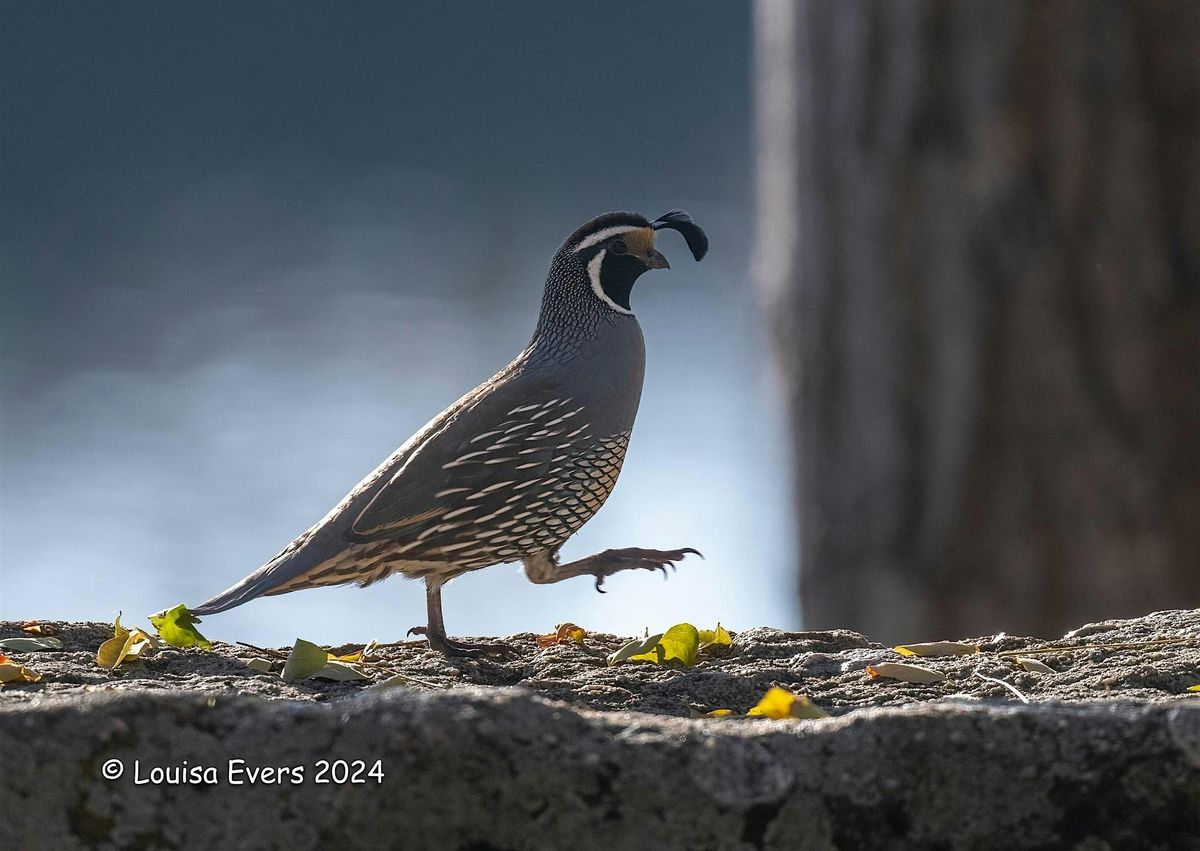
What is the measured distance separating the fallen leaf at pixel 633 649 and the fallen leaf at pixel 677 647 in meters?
0.02

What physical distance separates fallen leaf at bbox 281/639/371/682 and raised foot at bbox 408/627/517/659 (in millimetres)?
681

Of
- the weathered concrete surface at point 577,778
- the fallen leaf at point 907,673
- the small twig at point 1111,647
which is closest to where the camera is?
the weathered concrete surface at point 577,778

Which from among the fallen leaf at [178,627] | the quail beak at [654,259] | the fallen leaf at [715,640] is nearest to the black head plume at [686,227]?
the quail beak at [654,259]

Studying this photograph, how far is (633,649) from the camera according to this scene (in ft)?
9.57

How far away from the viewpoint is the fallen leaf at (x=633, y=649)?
9.48ft

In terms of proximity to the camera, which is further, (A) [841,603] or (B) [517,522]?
(A) [841,603]

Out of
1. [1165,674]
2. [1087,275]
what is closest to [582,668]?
[1165,674]

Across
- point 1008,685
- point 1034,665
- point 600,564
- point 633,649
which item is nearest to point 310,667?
point 633,649

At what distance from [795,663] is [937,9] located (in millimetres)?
2518

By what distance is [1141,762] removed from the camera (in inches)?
67.0

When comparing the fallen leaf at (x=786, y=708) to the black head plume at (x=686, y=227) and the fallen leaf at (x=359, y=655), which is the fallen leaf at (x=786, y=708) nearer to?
the fallen leaf at (x=359, y=655)

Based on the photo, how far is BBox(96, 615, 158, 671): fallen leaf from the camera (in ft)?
8.68

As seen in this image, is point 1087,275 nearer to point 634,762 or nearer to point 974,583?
point 974,583

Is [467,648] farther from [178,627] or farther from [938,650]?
[938,650]
